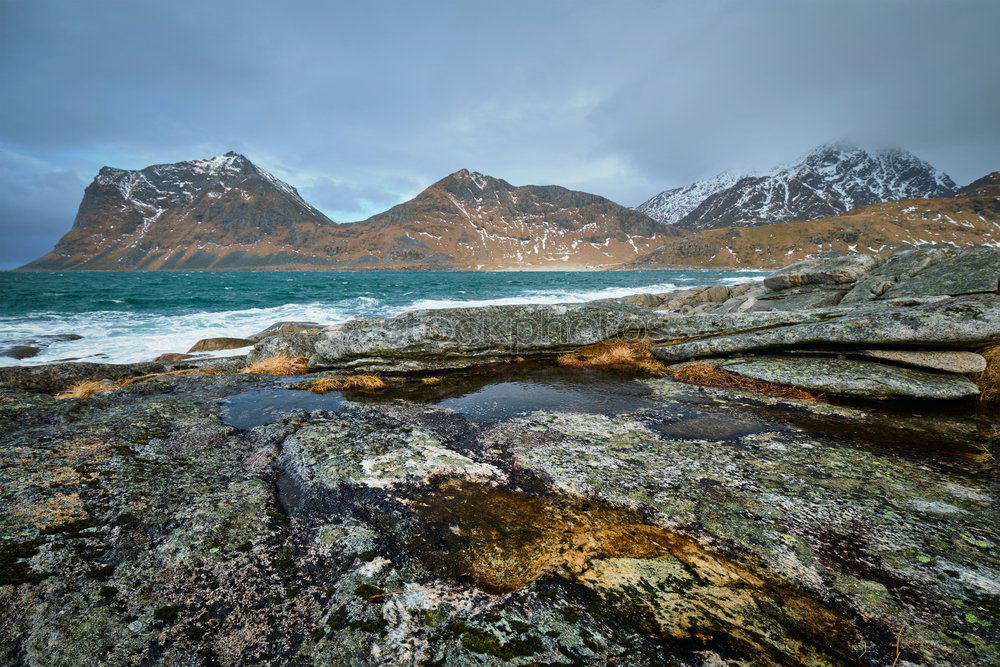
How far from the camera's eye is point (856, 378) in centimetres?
920

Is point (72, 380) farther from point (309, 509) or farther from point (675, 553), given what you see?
point (675, 553)

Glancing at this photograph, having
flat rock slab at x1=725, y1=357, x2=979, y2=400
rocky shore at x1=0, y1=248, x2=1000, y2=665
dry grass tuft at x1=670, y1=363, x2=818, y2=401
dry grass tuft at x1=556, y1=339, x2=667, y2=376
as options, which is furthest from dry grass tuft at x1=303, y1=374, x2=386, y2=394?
flat rock slab at x1=725, y1=357, x2=979, y2=400

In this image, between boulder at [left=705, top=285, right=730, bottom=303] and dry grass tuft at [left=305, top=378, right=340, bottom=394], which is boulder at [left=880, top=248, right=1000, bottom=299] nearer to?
dry grass tuft at [left=305, top=378, right=340, bottom=394]

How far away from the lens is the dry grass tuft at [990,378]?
845 cm

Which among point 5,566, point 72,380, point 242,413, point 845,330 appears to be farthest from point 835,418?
point 72,380

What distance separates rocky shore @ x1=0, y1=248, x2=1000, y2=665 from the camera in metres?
3.27

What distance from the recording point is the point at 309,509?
517 centimetres

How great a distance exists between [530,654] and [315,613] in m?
1.98

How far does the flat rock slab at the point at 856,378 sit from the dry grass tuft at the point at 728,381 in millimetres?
190

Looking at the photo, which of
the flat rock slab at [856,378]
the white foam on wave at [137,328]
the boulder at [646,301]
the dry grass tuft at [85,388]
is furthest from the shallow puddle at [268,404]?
the boulder at [646,301]

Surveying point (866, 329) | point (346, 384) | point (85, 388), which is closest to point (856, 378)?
point (866, 329)

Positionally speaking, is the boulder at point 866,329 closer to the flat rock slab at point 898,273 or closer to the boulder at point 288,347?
the flat rock slab at point 898,273

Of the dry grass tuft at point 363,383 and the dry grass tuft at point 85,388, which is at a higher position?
the dry grass tuft at point 363,383

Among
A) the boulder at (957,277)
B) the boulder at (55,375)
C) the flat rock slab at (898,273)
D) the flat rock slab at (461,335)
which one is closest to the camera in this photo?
the boulder at (957,277)
